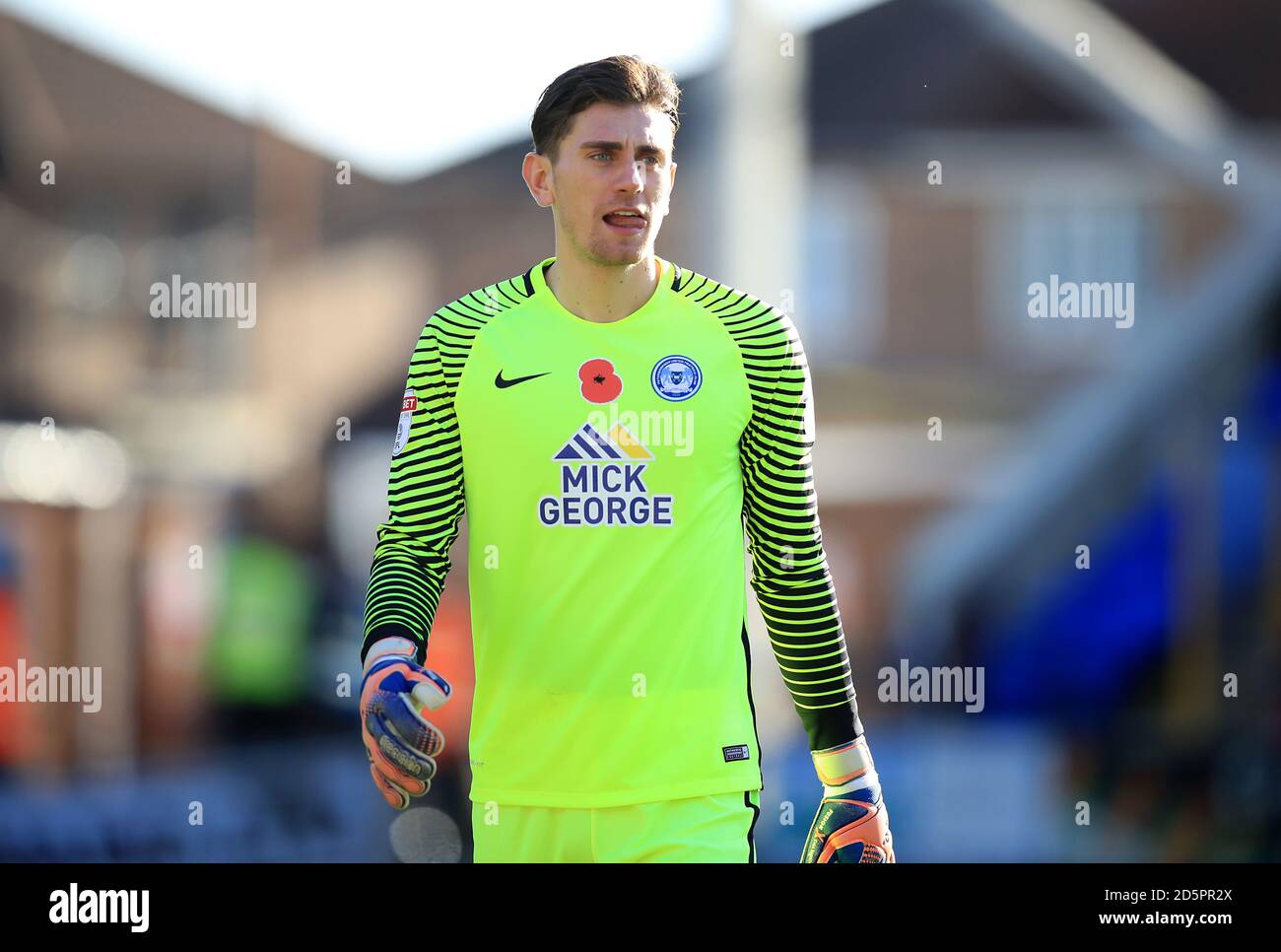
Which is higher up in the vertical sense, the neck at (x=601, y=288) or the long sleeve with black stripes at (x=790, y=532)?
the neck at (x=601, y=288)

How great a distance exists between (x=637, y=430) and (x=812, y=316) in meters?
12.4

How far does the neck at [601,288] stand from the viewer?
4.14 metres

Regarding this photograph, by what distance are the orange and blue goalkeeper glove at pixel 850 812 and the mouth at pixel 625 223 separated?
4.60ft

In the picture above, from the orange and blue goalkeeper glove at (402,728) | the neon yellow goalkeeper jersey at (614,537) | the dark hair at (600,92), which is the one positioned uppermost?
the dark hair at (600,92)

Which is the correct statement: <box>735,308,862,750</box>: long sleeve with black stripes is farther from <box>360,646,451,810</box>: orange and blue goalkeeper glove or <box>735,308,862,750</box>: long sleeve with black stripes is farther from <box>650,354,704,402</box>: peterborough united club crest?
<box>360,646,451,810</box>: orange and blue goalkeeper glove

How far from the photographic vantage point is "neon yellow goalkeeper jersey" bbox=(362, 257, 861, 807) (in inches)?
156

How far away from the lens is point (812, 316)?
16.3 meters

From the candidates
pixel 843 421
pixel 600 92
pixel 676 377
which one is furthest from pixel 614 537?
pixel 843 421

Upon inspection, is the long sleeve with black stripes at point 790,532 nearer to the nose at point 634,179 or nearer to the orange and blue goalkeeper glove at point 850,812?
the orange and blue goalkeeper glove at point 850,812

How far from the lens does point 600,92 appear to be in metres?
4.04

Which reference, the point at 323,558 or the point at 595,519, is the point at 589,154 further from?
the point at 323,558

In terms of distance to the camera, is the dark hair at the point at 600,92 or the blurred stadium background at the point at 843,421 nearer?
the dark hair at the point at 600,92

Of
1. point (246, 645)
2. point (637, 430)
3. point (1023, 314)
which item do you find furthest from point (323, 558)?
point (637, 430)

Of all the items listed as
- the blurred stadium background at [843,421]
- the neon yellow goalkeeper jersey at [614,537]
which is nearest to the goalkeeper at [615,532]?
the neon yellow goalkeeper jersey at [614,537]
